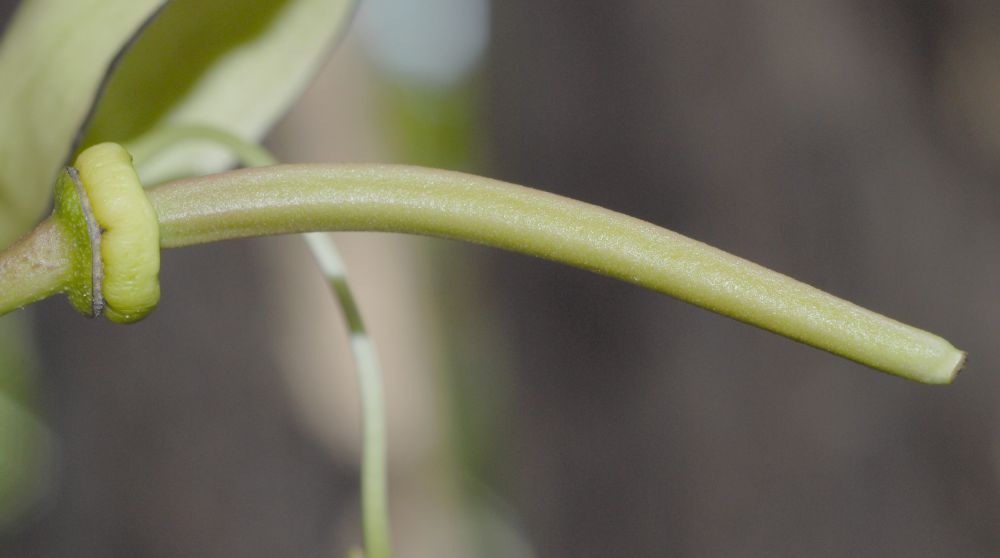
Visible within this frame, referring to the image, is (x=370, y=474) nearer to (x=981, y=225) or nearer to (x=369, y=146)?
(x=981, y=225)

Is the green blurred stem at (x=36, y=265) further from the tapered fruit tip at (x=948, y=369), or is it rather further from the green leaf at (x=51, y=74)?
the tapered fruit tip at (x=948, y=369)

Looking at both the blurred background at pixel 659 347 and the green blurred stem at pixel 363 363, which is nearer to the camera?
the green blurred stem at pixel 363 363

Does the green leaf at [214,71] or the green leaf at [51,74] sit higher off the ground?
the green leaf at [214,71]

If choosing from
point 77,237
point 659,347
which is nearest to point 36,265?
point 77,237

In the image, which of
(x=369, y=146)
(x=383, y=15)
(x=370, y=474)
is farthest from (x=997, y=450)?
(x=383, y=15)

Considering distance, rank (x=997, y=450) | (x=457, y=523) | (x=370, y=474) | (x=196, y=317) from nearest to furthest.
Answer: (x=370, y=474), (x=997, y=450), (x=196, y=317), (x=457, y=523)

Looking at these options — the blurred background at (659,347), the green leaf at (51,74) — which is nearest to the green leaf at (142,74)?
the green leaf at (51,74)
